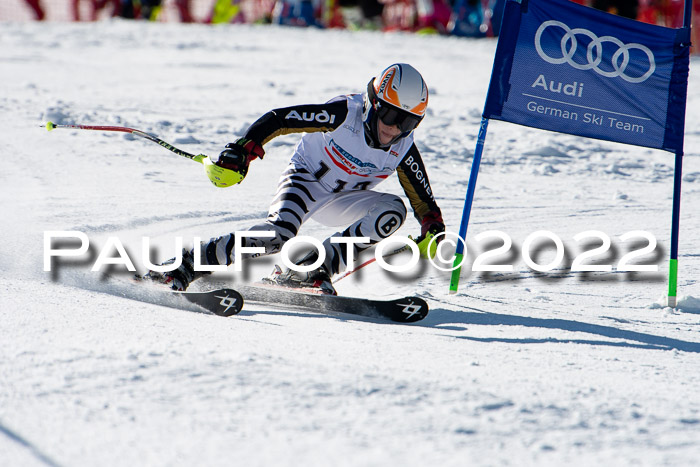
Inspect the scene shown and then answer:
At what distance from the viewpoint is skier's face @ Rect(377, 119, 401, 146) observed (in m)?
4.39

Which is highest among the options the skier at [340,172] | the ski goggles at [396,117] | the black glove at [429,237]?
the ski goggles at [396,117]

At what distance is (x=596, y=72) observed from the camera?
4.40 m

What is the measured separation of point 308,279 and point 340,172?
0.66 m

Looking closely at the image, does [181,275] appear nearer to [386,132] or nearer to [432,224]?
Answer: [386,132]

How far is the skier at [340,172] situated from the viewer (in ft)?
14.2

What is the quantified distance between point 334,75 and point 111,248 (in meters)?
8.78

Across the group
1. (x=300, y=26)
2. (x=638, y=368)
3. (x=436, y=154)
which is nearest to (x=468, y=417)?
(x=638, y=368)

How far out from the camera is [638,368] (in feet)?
10.5

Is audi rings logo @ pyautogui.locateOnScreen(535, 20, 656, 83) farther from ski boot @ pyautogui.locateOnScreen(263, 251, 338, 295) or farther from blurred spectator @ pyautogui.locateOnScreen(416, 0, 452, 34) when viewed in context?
blurred spectator @ pyautogui.locateOnScreen(416, 0, 452, 34)

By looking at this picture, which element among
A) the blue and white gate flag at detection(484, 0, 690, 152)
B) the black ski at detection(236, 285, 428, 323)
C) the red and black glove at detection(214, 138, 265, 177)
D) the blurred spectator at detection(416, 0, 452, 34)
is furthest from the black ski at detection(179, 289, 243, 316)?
the blurred spectator at detection(416, 0, 452, 34)

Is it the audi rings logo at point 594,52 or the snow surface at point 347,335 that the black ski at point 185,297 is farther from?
the audi rings logo at point 594,52

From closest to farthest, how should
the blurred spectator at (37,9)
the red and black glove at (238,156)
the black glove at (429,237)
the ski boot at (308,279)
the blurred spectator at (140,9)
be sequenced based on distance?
the red and black glove at (238,156) < the ski boot at (308,279) < the black glove at (429,237) < the blurred spectator at (140,9) < the blurred spectator at (37,9)

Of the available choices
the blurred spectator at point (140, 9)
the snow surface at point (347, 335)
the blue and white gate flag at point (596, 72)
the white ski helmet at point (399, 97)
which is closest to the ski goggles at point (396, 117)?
the white ski helmet at point (399, 97)

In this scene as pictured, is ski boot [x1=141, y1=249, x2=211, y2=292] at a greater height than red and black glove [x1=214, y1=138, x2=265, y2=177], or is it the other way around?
red and black glove [x1=214, y1=138, x2=265, y2=177]
